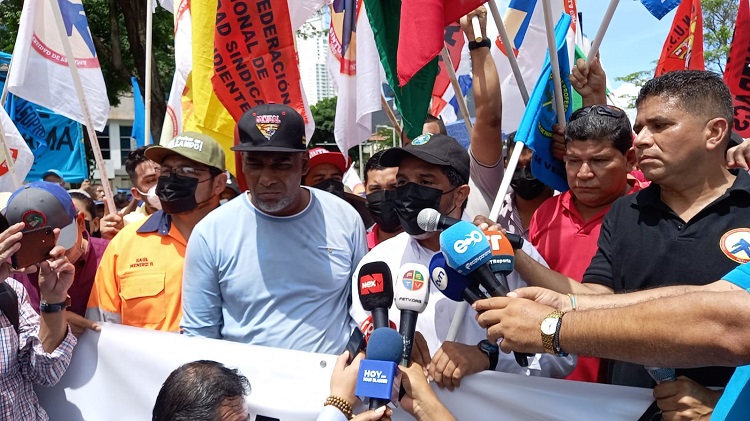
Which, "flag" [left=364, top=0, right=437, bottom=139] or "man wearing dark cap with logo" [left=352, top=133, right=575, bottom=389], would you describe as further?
"flag" [left=364, top=0, right=437, bottom=139]

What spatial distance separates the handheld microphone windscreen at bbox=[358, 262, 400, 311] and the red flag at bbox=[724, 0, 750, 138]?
375 centimetres

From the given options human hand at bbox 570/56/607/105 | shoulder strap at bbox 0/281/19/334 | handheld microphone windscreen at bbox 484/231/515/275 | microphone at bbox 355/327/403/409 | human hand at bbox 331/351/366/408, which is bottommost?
human hand at bbox 331/351/366/408

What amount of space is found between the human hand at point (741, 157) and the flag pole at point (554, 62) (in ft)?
2.78

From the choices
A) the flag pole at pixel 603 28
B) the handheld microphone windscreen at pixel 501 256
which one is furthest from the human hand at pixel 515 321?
the flag pole at pixel 603 28

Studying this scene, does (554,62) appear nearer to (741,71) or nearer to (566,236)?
(566,236)

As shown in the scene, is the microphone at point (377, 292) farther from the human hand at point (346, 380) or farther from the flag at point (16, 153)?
the flag at point (16, 153)

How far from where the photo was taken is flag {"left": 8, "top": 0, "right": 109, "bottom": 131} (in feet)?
19.4

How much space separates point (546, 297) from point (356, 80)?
3074 millimetres

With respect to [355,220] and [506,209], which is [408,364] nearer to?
[355,220]

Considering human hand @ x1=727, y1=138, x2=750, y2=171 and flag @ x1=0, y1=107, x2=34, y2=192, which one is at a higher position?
human hand @ x1=727, y1=138, x2=750, y2=171

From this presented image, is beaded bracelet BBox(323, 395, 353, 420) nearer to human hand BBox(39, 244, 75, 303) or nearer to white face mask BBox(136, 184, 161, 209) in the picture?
human hand BBox(39, 244, 75, 303)

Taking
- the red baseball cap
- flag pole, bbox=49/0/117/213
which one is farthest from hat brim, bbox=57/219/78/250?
the red baseball cap

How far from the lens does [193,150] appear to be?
4.10 m

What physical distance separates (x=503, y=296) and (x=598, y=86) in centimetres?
204
